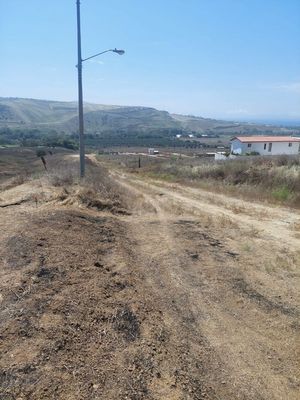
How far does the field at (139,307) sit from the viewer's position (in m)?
3.90

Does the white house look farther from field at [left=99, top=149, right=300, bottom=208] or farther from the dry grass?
the dry grass

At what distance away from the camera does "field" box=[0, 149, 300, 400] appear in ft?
12.8

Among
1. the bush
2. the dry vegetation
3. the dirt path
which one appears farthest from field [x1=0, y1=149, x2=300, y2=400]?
the dry vegetation

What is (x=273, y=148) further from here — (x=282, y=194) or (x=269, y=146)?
(x=282, y=194)

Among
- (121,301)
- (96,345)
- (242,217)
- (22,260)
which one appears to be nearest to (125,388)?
(96,345)

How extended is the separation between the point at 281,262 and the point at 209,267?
156 centimetres

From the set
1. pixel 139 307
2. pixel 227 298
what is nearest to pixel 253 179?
pixel 227 298

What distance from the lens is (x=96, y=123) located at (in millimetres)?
190125

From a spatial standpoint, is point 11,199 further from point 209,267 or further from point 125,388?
point 125,388

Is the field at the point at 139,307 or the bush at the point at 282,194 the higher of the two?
the field at the point at 139,307

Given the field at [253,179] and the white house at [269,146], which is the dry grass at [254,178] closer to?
the field at [253,179]

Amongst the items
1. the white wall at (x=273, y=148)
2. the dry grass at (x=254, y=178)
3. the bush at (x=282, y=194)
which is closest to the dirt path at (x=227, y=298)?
the bush at (x=282, y=194)

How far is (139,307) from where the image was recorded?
5336 mm

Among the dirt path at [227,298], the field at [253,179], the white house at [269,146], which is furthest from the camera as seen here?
the white house at [269,146]
